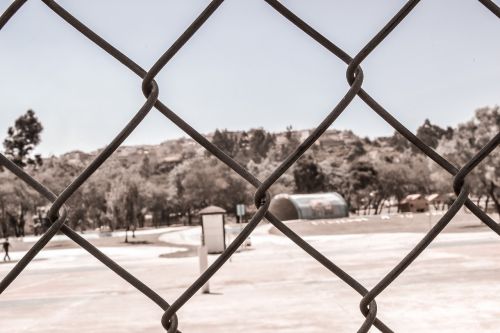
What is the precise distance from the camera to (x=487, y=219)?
3.35 feet

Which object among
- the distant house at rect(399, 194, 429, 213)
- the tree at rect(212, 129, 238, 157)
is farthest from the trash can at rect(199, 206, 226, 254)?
the tree at rect(212, 129, 238, 157)

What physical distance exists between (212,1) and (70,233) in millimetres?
410

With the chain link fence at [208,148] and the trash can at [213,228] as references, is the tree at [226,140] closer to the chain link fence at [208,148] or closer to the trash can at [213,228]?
the trash can at [213,228]

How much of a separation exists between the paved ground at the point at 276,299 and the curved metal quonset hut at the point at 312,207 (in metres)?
26.8

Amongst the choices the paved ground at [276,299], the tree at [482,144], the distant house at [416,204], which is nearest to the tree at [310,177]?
the distant house at [416,204]

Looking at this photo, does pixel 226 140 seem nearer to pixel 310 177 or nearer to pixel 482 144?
pixel 310 177

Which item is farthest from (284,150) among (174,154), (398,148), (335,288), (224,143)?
(335,288)

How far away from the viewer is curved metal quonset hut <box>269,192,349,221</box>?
44.3 meters

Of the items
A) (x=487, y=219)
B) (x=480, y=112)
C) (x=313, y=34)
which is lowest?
(x=487, y=219)

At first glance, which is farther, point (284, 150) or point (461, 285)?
point (284, 150)

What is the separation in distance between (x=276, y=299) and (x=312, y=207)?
34.8m

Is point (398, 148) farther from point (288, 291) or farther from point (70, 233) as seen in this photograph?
point (70, 233)

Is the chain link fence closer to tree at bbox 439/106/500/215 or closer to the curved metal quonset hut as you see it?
tree at bbox 439/106/500/215

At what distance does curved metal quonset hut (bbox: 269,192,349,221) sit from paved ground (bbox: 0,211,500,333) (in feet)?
88.1
